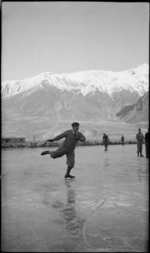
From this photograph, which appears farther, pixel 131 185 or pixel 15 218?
pixel 131 185

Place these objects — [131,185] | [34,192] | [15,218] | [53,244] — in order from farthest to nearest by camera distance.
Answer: [131,185] < [34,192] < [15,218] < [53,244]

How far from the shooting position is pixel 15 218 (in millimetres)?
4621

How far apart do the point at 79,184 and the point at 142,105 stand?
18770 centimetres

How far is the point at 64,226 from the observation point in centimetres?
421

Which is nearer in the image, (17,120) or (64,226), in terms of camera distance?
(64,226)

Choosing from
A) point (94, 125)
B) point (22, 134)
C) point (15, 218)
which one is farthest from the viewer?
point (94, 125)

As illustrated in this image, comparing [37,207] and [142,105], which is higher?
[142,105]

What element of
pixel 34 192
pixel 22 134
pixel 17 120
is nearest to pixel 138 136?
pixel 34 192

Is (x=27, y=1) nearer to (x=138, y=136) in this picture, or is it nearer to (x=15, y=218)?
(x=15, y=218)

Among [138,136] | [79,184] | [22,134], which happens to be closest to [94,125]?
[22,134]

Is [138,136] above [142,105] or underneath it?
underneath

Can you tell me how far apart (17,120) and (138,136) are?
6374 inches

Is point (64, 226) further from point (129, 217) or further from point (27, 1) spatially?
point (27, 1)

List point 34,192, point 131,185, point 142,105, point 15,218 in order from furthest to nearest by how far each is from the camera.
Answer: point 142,105 < point 131,185 < point 34,192 < point 15,218
